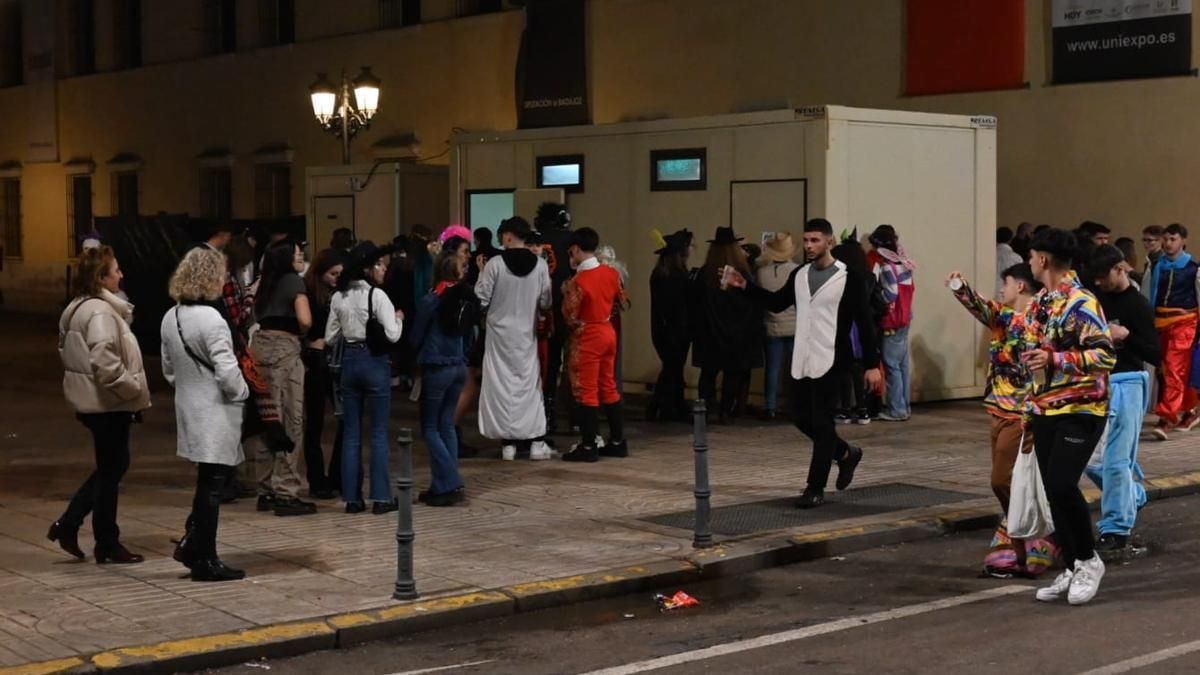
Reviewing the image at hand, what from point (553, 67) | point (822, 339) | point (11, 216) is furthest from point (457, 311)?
point (11, 216)

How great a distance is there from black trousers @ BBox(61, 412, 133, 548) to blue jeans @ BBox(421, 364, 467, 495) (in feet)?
7.69

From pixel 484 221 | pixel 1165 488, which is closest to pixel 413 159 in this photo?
pixel 484 221

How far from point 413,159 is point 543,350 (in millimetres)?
14470

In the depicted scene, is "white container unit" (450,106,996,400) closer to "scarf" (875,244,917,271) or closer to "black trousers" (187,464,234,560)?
"scarf" (875,244,917,271)

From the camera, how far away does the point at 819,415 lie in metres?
11.2

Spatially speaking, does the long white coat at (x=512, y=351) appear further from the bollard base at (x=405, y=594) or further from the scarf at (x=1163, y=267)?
the scarf at (x=1163, y=267)

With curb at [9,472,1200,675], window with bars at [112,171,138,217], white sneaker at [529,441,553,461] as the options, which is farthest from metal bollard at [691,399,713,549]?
window with bars at [112,171,138,217]

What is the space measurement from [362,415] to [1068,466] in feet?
15.3

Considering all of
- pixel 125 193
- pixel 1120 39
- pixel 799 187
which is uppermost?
pixel 1120 39

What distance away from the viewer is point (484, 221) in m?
19.6

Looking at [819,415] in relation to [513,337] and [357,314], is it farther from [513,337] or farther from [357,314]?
[357,314]

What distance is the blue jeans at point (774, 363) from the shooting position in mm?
16172

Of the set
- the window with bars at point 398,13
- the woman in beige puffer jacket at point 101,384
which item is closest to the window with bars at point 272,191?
the window with bars at point 398,13

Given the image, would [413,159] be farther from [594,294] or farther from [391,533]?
[391,533]
